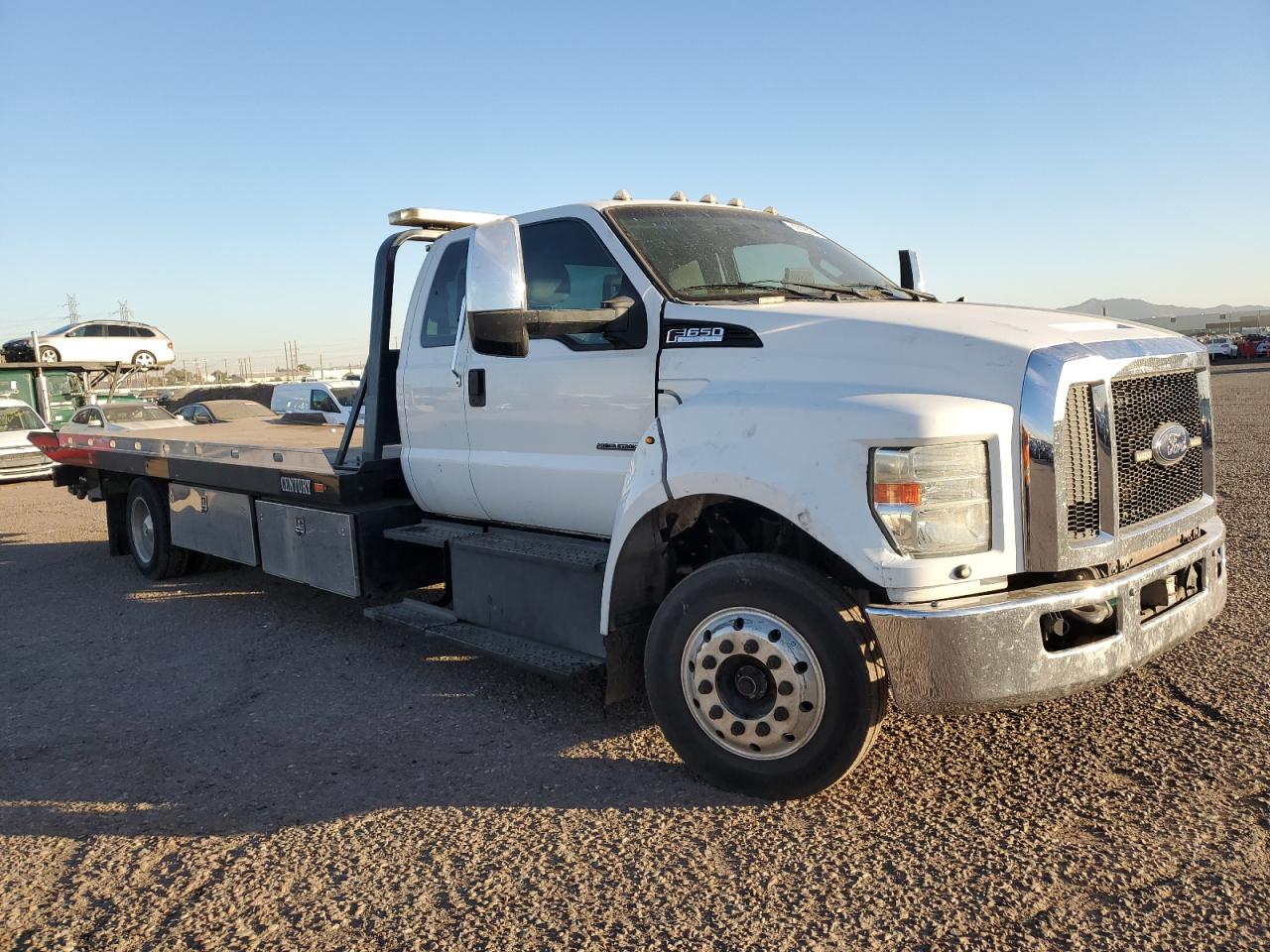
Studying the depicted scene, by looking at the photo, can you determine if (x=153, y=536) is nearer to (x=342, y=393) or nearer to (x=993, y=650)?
(x=993, y=650)

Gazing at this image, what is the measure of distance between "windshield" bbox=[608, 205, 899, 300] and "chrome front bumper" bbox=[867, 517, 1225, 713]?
1.75 m

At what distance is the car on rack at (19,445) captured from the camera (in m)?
16.8

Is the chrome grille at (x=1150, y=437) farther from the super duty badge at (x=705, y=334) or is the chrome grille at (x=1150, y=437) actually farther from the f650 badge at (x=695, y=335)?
the f650 badge at (x=695, y=335)

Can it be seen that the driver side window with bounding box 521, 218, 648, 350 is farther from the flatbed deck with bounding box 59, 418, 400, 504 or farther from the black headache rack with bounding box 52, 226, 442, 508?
the flatbed deck with bounding box 59, 418, 400, 504

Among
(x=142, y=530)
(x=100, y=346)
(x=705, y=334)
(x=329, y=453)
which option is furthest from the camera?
(x=100, y=346)

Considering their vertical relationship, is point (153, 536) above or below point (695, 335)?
below

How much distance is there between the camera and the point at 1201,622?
12.5 feet

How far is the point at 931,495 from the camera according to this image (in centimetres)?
319

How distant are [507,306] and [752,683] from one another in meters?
1.83

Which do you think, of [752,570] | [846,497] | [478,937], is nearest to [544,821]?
[478,937]

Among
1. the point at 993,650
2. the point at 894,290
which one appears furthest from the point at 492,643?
the point at 894,290

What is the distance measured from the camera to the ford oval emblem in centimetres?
365

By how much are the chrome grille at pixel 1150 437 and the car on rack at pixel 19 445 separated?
57.0ft

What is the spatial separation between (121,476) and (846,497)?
7873 mm
